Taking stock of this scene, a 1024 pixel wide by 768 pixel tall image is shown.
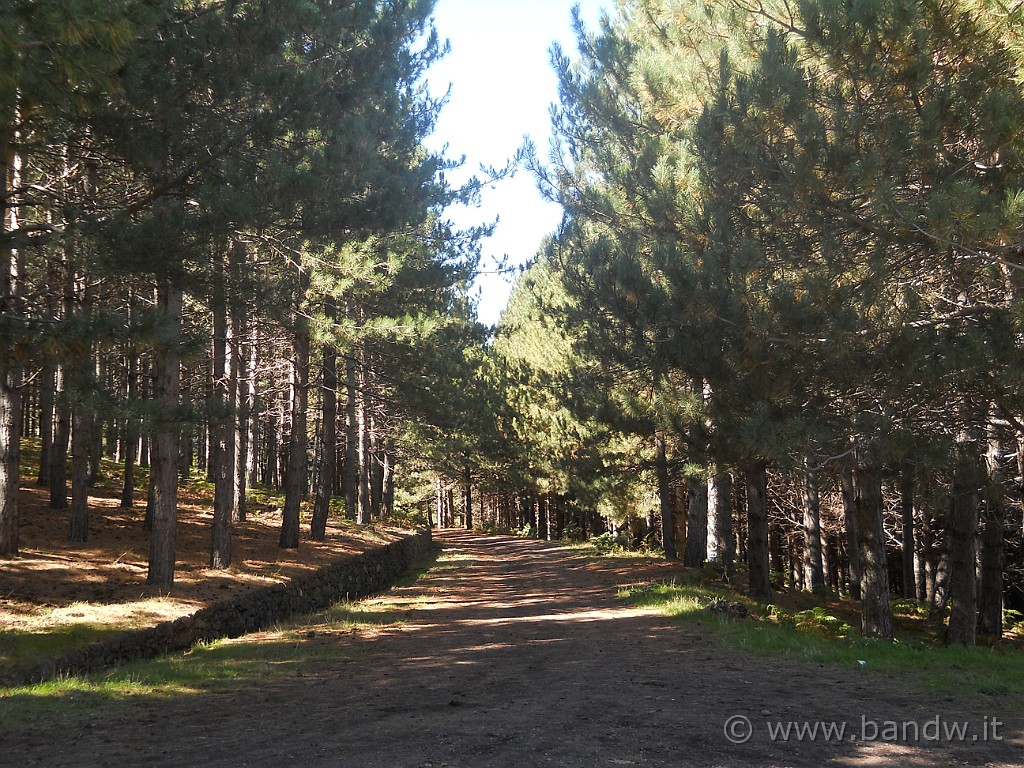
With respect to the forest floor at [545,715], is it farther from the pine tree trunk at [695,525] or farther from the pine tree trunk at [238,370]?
the pine tree trunk at [695,525]

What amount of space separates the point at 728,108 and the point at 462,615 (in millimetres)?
9467

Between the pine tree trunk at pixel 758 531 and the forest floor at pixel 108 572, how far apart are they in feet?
29.6

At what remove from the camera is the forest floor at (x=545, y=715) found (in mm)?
4887

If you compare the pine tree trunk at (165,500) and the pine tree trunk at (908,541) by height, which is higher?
the pine tree trunk at (165,500)

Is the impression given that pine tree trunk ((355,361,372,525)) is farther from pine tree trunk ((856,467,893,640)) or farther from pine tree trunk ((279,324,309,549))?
pine tree trunk ((856,467,893,640))

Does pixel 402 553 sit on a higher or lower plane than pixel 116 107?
lower

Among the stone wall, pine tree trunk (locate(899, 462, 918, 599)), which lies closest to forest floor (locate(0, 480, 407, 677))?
the stone wall

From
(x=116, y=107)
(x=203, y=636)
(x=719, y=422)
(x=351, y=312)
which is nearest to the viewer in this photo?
(x=116, y=107)

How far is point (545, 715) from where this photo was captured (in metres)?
5.86

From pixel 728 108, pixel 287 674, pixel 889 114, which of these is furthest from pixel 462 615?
pixel 889 114

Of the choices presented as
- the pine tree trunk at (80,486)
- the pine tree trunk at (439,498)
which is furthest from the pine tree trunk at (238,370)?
the pine tree trunk at (439,498)

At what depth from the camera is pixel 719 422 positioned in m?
11.5

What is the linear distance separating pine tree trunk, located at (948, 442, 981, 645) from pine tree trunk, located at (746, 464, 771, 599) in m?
3.26

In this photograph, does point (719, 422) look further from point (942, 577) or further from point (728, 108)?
point (942, 577)
